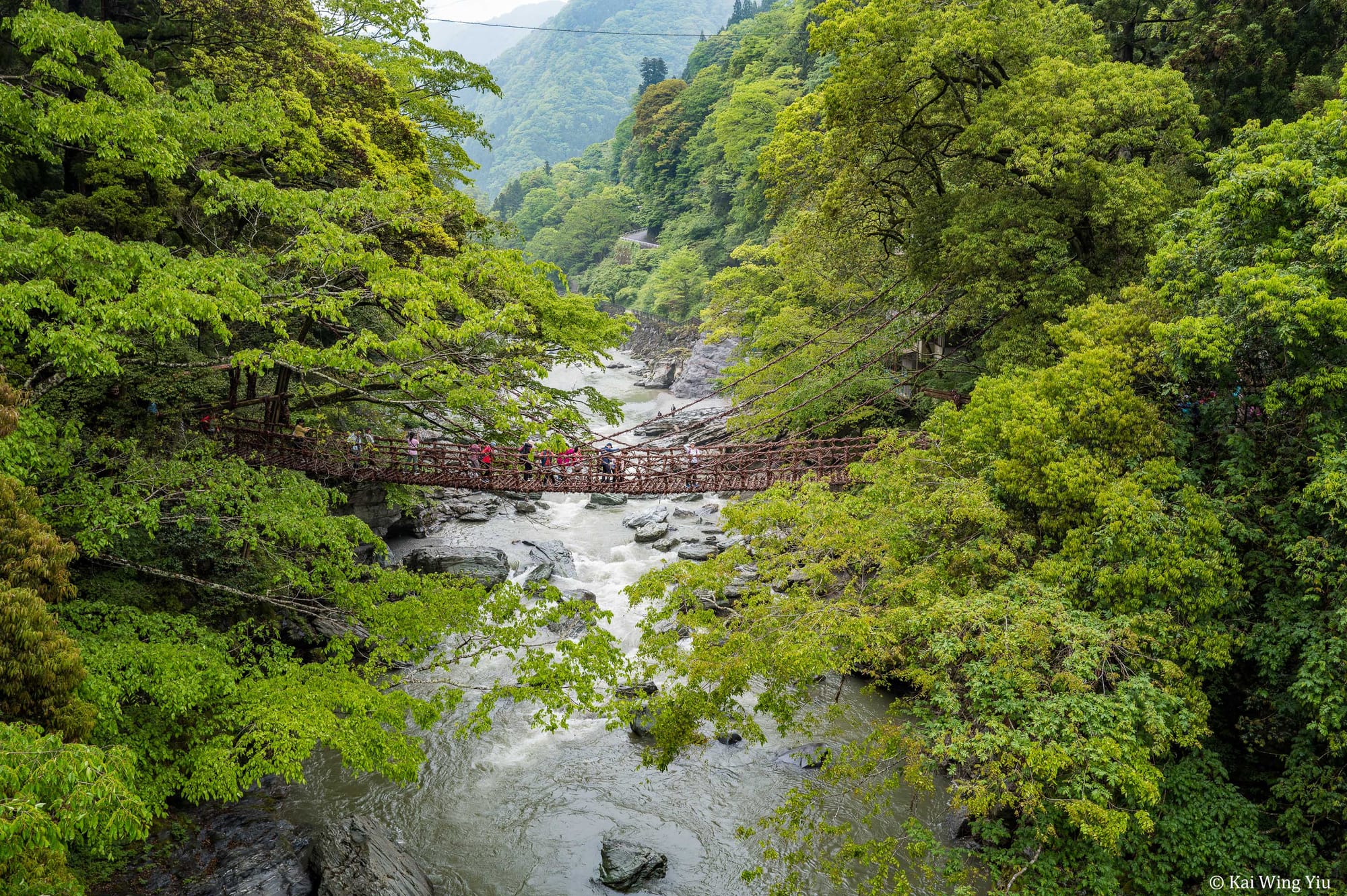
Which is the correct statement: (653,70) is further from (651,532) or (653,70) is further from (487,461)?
(487,461)

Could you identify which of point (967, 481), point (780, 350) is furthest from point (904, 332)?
point (967, 481)

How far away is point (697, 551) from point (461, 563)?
4391 mm

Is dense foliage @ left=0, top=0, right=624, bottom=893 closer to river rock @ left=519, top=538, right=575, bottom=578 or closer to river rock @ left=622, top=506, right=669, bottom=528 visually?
river rock @ left=519, top=538, right=575, bottom=578

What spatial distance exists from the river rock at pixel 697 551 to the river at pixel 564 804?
4.24 meters

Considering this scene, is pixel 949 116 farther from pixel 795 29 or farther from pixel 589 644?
pixel 795 29

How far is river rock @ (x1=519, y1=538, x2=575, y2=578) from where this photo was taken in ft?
42.3

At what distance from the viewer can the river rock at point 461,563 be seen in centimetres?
1162

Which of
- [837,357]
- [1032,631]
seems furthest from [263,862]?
[837,357]

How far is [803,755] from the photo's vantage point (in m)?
8.02

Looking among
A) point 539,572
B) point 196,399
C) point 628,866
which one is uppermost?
point 196,399

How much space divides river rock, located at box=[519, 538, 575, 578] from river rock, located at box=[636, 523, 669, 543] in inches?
58.0

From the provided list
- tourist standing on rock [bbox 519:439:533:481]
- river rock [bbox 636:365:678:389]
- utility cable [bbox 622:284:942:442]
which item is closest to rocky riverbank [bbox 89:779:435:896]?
tourist standing on rock [bbox 519:439:533:481]

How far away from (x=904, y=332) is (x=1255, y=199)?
24.9ft

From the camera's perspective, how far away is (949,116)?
34.6 ft
